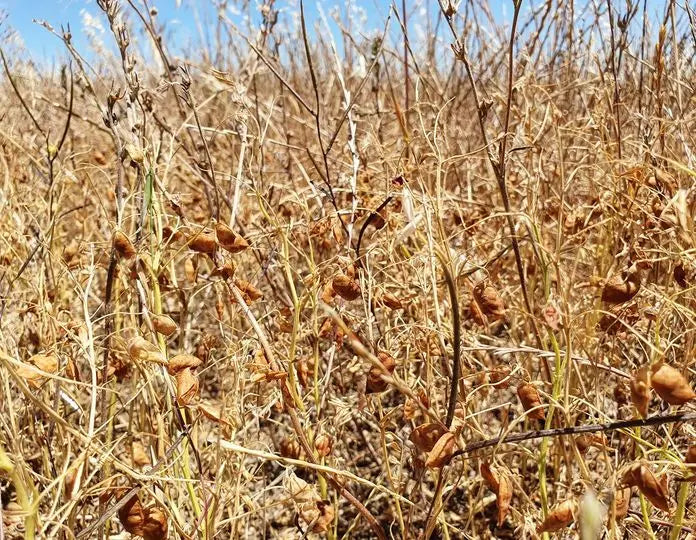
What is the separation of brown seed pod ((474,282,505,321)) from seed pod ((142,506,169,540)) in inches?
20.2

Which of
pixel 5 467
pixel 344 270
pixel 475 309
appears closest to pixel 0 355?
pixel 5 467

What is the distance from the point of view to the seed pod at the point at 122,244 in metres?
0.89

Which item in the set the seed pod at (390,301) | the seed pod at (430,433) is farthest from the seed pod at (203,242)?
the seed pod at (430,433)

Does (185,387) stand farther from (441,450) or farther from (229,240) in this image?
(441,450)

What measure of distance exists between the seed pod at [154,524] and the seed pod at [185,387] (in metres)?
0.15

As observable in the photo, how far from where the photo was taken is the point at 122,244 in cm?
89

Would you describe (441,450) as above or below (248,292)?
below

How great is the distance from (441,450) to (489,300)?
0.26m

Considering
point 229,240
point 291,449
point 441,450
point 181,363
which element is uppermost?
point 229,240

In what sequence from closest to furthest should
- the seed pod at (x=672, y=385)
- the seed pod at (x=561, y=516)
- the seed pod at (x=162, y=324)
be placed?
the seed pod at (x=672, y=385)
the seed pod at (x=561, y=516)
the seed pod at (x=162, y=324)

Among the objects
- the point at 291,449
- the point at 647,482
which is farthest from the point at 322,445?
the point at 647,482

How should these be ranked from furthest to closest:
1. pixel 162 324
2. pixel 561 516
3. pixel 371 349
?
1. pixel 371 349
2. pixel 162 324
3. pixel 561 516

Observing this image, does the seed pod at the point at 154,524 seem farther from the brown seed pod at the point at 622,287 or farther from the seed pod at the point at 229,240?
the brown seed pod at the point at 622,287

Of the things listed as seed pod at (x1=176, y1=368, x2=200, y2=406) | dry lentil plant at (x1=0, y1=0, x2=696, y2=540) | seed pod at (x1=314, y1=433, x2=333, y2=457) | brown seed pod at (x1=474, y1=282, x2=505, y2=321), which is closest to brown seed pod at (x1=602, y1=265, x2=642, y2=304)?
dry lentil plant at (x1=0, y1=0, x2=696, y2=540)
